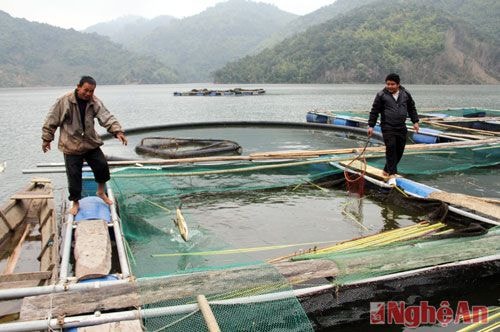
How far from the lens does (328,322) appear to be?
429 cm

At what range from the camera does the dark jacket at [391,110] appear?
7957 millimetres

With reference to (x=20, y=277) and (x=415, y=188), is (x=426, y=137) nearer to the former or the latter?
(x=415, y=188)

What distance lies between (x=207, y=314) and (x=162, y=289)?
57cm

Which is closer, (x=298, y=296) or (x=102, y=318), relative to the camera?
(x=102, y=318)

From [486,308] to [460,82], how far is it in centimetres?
12884

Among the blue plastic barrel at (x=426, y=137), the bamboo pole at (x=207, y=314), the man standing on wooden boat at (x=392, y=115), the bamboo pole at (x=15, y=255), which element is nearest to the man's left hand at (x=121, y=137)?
the bamboo pole at (x=15, y=255)

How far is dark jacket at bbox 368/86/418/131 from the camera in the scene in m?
7.96

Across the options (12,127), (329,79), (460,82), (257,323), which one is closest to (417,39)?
(460,82)

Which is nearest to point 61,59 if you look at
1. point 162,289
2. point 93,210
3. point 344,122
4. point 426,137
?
point 344,122

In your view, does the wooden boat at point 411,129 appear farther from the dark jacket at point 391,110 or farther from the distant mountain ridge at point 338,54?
the distant mountain ridge at point 338,54

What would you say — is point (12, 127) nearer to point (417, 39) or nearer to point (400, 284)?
point (400, 284)

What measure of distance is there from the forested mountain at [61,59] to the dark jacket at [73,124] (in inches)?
6533

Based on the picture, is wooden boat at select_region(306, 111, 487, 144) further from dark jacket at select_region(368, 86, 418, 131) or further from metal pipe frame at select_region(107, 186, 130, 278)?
metal pipe frame at select_region(107, 186, 130, 278)

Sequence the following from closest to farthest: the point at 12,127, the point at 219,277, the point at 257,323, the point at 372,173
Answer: the point at 257,323 < the point at 219,277 < the point at 372,173 < the point at 12,127
